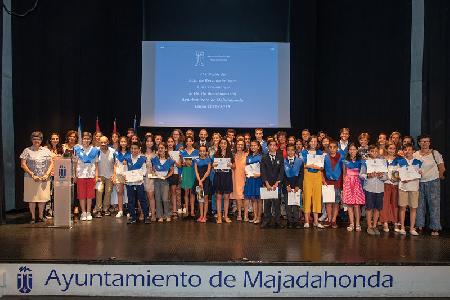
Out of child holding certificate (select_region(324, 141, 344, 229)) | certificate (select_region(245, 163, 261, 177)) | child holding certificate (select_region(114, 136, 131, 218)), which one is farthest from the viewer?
child holding certificate (select_region(114, 136, 131, 218))

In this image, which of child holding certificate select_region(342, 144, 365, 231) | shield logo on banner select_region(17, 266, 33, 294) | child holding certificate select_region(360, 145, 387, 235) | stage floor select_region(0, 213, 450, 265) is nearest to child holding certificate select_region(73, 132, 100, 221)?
stage floor select_region(0, 213, 450, 265)

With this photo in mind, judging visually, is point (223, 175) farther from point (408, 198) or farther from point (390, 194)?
point (408, 198)

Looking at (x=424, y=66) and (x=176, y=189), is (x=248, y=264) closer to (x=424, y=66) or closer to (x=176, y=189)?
(x=176, y=189)

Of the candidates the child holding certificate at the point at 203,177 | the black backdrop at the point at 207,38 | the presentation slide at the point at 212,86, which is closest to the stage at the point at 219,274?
the child holding certificate at the point at 203,177

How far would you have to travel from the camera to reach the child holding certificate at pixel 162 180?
22.8ft

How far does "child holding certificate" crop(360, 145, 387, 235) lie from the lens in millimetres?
6258

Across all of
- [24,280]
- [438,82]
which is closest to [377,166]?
[438,82]

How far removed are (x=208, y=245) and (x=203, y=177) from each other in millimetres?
1894

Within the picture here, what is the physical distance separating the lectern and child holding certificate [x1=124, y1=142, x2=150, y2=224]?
0.88 metres

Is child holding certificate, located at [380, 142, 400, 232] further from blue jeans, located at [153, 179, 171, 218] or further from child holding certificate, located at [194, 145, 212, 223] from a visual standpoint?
blue jeans, located at [153, 179, 171, 218]

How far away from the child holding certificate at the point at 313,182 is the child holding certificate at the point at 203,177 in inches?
62.6

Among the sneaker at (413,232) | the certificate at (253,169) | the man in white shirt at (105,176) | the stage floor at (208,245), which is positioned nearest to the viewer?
the stage floor at (208,245)

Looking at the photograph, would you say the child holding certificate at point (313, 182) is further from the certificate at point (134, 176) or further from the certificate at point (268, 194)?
the certificate at point (134, 176)

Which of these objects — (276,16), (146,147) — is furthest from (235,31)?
(146,147)
